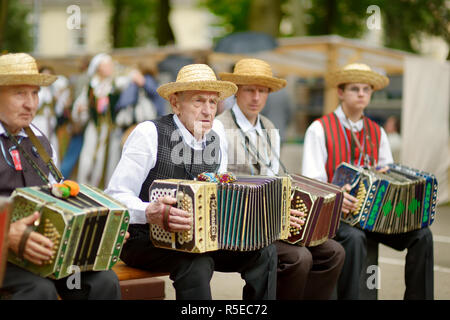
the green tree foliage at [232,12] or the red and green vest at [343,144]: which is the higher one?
the green tree foliage at [232,12]

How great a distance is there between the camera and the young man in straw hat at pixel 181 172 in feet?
11.2

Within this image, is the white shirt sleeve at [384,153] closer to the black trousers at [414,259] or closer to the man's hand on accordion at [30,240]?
the black trousers at [414,259]

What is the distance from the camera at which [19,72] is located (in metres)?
3.23

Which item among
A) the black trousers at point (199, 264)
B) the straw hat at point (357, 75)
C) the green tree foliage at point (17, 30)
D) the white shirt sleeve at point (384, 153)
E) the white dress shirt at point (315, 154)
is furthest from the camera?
the green tree foliage at point (17, 30)

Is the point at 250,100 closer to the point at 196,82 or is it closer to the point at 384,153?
the point at 196,82

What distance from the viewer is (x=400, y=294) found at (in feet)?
16.9

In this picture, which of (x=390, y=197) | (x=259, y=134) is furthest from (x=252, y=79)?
(x=390, y=197)

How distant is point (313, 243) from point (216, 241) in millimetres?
935

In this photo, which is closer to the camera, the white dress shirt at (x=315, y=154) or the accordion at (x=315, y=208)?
the accordion at (x=315, y=208)

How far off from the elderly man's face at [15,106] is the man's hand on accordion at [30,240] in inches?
26.1

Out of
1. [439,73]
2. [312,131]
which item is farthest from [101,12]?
[312,131]

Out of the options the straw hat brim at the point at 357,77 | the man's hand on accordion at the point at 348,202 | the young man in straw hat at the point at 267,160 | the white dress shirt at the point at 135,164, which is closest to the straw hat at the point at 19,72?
the white dress shirt at the point at 135,164

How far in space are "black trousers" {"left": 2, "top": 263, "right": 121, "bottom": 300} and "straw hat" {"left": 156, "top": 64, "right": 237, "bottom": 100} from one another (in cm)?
113
